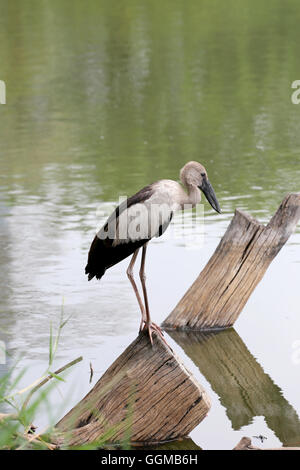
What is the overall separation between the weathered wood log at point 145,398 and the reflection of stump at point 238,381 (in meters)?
0.65

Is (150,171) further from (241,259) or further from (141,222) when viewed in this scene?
(141,222)

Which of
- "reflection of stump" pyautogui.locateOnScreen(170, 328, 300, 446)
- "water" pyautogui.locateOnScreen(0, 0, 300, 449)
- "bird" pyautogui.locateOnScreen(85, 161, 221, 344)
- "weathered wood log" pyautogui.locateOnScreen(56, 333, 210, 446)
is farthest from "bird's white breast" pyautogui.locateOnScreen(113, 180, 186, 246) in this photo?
"reflection of stump" pyautogui.locateOnScreen(170, 328, 300, 446)

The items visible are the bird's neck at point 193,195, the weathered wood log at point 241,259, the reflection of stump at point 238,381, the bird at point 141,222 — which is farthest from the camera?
the weathered wood log at point 241,259

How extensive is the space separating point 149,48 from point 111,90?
4978 millimetres

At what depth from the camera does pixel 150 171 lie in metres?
12.9

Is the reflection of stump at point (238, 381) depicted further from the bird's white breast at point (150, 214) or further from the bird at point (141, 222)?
the bird's white breast at point (150, 214)

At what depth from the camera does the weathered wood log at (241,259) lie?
7391 millimetres

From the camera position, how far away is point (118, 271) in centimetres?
930

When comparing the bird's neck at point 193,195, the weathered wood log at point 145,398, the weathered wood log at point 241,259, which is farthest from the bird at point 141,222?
the weathered wood log at point 241,259

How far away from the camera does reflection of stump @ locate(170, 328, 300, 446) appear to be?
6.30 m

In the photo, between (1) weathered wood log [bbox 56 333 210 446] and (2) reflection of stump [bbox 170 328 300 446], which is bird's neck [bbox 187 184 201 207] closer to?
(1) weathered wood log [bbox 56 333 210 446]

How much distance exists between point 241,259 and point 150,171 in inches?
222

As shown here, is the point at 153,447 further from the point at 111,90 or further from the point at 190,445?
the point at 111,90

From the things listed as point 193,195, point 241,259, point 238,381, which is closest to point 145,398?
point 193,195
